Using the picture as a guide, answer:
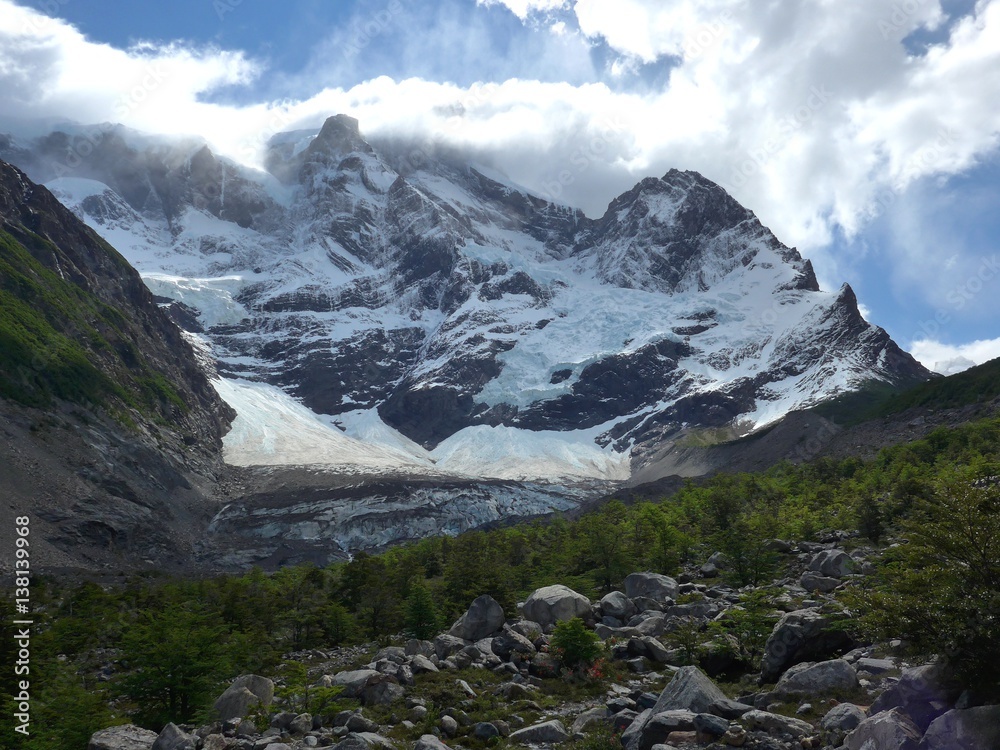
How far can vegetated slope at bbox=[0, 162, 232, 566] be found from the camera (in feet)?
391

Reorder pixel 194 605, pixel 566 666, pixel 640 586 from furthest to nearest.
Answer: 1. pixel 194 605
2. pixel 640 586
3. pixel 566 666

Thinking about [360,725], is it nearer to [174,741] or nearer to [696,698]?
[174,741]

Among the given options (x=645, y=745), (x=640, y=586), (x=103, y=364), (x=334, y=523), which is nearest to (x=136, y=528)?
(x=334, y=523)

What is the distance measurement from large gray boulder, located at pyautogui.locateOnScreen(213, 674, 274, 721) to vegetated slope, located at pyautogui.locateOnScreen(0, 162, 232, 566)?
104 metres

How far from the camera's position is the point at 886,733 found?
39.5ft

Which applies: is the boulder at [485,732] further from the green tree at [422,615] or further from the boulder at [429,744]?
the green tree at [422,615]

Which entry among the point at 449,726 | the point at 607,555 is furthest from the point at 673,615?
the point at 607,555

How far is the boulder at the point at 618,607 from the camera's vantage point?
28.7 m

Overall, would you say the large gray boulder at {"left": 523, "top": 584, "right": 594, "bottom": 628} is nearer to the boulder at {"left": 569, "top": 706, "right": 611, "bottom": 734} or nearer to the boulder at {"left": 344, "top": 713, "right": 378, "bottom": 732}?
the boulder at {"left": 569, "top": 706, "right": 611, "bottom": 734}

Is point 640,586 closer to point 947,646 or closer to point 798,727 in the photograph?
point 798,727

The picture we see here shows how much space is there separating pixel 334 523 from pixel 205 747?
531ft

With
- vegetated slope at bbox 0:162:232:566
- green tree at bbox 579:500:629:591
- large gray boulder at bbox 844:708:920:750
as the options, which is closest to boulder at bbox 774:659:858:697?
large gray boulder at bbox 844:708:920:750

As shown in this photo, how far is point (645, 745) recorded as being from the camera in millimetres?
14680

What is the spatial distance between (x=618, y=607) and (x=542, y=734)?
39.4 feet
